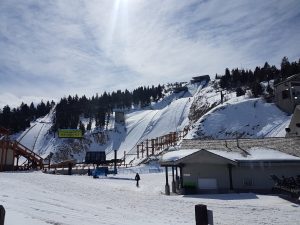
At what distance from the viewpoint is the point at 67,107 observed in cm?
15812

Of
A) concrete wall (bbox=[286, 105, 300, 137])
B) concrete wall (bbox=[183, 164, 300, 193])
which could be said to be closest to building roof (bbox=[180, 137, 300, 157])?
concrete wall (bbox=[183, 164, 300, 193])

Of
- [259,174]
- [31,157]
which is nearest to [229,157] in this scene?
[259,174]

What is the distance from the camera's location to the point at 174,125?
120m

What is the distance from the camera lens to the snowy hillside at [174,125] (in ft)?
253

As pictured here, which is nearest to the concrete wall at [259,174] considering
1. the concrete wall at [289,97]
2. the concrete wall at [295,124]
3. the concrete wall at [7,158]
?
the concrete wall at [295,124]

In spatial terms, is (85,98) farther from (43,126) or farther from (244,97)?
(244,97)

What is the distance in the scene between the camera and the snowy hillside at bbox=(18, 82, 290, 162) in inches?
3034

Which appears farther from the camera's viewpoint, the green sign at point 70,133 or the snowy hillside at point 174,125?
the green sign at point 70,133

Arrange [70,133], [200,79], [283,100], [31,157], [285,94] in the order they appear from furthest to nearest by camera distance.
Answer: [200,79], [70,133], [283,100], [285,94], [31,157]

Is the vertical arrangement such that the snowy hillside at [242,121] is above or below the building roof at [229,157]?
above

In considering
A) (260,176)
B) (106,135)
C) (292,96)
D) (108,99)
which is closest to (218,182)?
(260,176)

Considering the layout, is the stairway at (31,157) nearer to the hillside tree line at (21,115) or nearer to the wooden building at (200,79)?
the hillside tree line at (21,115)

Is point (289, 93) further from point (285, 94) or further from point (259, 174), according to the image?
point (259, 174)

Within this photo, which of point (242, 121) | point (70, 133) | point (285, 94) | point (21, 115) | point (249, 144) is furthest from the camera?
point (21, 115)
